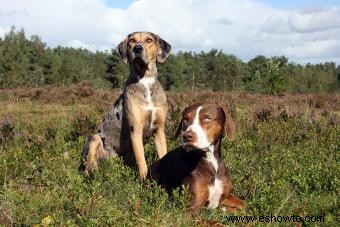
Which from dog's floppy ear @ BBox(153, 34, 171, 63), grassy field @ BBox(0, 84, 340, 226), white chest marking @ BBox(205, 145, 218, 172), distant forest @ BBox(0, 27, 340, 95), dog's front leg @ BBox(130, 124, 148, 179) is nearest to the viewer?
grassy field @ BBox(0, 84, 340, 226)

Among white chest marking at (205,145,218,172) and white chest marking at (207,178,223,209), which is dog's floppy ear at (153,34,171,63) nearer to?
white chest marking at (205,145,218,172)

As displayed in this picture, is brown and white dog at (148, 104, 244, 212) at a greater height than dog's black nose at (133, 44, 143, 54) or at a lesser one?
lesser

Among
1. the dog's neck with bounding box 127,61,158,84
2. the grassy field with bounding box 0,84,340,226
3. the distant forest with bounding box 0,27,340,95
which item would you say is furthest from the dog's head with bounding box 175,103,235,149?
the distant forest with bounding box 0,27,340,95

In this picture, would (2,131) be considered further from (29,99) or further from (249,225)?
(29,99)

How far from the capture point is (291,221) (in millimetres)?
4582

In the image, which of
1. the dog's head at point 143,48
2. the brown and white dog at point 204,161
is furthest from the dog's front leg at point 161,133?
the brown and white dog at point 204,161

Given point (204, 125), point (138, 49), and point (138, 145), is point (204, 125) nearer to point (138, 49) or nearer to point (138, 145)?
point (138, 145)

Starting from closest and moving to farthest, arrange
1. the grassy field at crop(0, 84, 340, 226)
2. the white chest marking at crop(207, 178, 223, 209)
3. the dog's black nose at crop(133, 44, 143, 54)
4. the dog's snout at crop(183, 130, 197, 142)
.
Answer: the grassy field at crop(0, 84, 340, 226)
the dog's snout at crop(183, 130, 197, 142)
the white chest marking at crop(207, 178, 223, 209)
the dog's black nose at crop(133, 44, 143, 54)

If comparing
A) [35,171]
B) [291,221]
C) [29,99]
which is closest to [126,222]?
[291,221]

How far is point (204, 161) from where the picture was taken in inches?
204

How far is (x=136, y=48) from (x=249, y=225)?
3511 mm

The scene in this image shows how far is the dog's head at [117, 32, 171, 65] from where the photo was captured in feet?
23.1

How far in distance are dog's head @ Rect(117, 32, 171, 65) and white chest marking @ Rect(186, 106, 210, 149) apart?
2.24 m

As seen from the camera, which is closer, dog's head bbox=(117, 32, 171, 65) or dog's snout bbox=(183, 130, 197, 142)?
dog's snout bbox=(183, 130, 197, 142)
